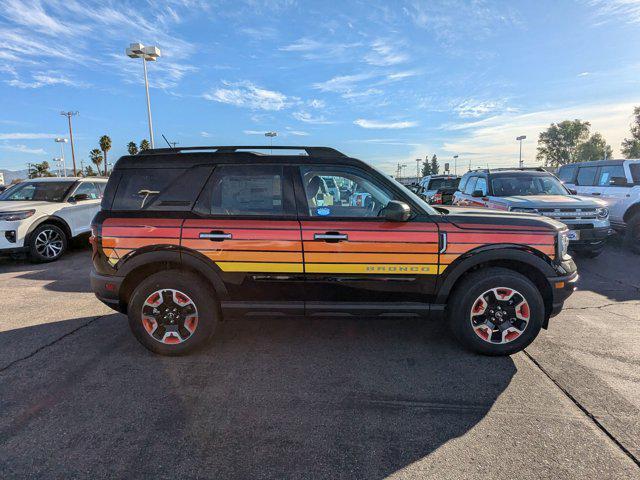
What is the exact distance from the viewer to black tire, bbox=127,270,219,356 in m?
3.53

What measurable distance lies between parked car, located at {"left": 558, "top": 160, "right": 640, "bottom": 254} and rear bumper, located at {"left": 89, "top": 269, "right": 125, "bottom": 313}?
32.3ft

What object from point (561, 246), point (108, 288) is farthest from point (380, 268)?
point (108, 288)

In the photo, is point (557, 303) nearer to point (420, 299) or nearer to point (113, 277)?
point (420, 299)

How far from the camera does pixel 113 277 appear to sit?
140 inches

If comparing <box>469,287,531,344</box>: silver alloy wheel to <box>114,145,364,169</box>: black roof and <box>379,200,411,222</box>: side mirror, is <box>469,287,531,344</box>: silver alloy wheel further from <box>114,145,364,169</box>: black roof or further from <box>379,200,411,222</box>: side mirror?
<box>114,145,364,169</box>: black roof

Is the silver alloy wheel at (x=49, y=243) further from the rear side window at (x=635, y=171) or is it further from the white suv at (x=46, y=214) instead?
the rear side window at (x=635, y=171)

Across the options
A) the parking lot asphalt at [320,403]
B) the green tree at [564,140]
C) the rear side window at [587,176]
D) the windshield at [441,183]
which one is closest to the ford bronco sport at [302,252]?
the parking lot asphalt at [320,403]

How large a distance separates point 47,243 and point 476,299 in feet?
27.7

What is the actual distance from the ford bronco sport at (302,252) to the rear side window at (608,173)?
725cm

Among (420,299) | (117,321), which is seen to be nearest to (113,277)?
(117,321)

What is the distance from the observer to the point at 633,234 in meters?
8.40

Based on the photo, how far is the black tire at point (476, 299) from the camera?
134 inches

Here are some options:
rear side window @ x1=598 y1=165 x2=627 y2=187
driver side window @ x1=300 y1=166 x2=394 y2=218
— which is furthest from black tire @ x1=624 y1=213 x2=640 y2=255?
driver side window @ x1=300 y1=166 x2=394 y2=218

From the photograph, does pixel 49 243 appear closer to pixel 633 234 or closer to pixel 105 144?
pixel 633 234
